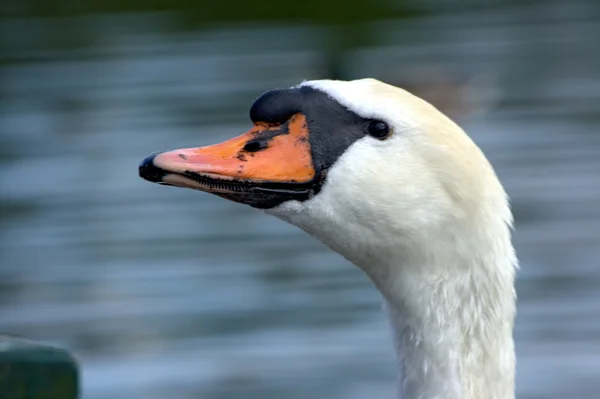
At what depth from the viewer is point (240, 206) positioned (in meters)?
9.68

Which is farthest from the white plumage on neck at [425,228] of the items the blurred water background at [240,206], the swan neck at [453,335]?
the blurred water background at [240,206]

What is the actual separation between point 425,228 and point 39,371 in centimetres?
108

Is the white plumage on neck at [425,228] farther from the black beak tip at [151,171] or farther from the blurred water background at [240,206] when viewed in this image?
the blurred water background at [240,206]

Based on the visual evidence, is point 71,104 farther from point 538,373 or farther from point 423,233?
point 423,233

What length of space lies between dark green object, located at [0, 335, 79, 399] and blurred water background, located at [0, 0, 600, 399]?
3611 millimetres

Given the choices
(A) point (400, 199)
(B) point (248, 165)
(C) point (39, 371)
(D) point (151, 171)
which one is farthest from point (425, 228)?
(C) point (39, 371)

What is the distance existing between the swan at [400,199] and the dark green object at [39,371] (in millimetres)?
583

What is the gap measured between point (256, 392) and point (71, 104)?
5.16 meters

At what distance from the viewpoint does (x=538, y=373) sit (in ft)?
24.7

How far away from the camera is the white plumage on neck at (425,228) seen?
3.51 metres

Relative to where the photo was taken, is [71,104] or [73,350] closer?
[73,350]

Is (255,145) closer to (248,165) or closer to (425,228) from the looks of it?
(248,165)

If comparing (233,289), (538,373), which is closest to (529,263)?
(538,373)

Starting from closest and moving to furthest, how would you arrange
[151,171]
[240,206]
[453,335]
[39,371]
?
[151,171], [453,335], [39,371], [240,206]
